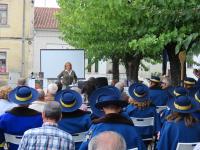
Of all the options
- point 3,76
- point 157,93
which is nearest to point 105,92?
point 157,93

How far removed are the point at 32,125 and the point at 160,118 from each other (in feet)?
9.83

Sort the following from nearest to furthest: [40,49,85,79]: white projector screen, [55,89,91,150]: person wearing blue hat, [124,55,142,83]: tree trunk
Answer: [55,89,91,150]: person wearing blue hat, [40,49,85,79]: white projector screen, [124,55,142,83]: tree trunk

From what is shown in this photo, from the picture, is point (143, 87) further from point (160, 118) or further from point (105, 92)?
point (105, 92)

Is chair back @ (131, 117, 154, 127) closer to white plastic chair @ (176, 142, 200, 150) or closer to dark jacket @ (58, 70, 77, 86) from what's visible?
white plastic chair @ (176, 142, 200, 150)

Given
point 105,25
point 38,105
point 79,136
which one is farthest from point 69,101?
point 105,25

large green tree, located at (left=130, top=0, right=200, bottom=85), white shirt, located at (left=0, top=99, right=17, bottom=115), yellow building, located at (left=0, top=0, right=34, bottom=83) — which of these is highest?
yellow building, located at (left=0, top=0, right=34, bottom=83)

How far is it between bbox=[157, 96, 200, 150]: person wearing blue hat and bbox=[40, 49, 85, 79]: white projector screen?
1205 centimetres

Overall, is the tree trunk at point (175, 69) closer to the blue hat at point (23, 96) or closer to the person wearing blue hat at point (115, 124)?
the blue hat at point (23, 96)

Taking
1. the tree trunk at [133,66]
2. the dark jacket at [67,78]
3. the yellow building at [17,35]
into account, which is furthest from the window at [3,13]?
the dark jacket at [67,78]

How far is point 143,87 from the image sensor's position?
9.19 m

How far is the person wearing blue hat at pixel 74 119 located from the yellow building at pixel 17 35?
37.9 metres

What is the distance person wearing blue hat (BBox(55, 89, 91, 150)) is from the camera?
283 inches

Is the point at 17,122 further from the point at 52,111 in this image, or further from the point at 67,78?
the point at 67,78

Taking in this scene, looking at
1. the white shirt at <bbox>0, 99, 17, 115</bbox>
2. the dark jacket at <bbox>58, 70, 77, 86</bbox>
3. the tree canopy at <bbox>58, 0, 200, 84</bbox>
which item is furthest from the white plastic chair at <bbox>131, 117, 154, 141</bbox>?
the dark jacket at <bbox>58, 70, 77, 86</bbox>
